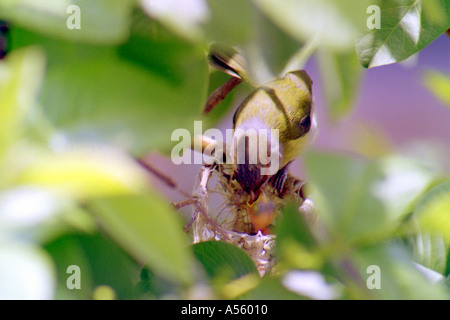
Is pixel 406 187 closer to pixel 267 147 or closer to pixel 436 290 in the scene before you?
pixel 436 290

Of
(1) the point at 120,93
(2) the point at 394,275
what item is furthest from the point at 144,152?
(2) the point at 394,275

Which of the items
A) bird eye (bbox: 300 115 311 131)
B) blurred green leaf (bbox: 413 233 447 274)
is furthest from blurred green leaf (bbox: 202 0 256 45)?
bird eye (bbox: 300 115 311 131)

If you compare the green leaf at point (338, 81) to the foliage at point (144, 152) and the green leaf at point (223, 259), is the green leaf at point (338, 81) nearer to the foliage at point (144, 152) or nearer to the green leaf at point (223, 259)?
the foliage at point (144, 152)

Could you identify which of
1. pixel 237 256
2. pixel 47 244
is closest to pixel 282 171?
pixel 237 256

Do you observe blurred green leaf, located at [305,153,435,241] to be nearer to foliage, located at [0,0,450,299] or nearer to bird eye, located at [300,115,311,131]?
foliage, located at [0,0,450,299]

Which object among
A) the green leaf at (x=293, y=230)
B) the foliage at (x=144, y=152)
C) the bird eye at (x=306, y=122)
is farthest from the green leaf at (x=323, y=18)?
the bird eye at (x=306, y=122)

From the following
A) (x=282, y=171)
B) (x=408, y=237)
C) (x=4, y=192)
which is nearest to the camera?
(x=4, y=192)
